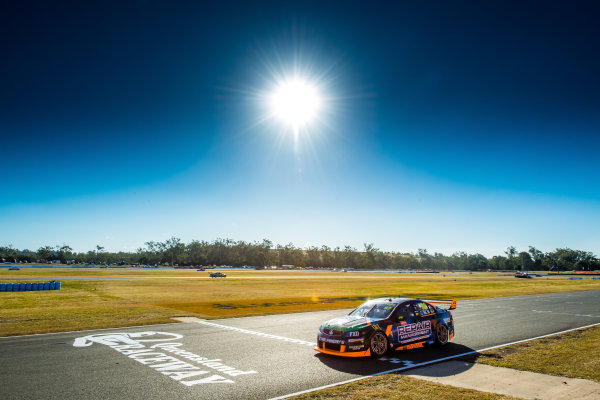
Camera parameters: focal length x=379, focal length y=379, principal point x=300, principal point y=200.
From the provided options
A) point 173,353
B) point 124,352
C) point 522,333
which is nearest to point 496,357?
point 522,333

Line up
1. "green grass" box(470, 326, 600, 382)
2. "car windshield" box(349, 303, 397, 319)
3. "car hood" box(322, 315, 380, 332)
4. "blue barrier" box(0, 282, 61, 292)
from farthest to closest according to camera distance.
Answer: "blue barrier" box(0, 282, 61, 292), "car windshield" box(349, 303, 397, 319), "car hood" box(322, 315, 380, 332), "green grass" box(470, 326, 600, 382)

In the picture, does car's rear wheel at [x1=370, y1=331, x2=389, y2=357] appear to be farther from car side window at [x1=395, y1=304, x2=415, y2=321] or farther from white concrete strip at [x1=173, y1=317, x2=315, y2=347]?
white concrete strip at [x1=173, y1=317, x2=315, y2=347]

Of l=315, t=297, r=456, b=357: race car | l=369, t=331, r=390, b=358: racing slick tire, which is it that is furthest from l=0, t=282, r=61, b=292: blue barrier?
l=369, t=331, r=390, b=358: racing slick tire

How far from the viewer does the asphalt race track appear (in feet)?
29.7

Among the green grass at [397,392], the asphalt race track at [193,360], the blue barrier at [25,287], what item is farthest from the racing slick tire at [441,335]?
the blue barrier at [25,287]

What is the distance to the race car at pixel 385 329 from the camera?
1195 cm

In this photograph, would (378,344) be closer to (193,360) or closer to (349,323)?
(349,323)

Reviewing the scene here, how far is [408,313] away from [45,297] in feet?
100

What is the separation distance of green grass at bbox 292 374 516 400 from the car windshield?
3412 millimetres

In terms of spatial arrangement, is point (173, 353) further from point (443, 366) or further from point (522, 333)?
point (522, 333)

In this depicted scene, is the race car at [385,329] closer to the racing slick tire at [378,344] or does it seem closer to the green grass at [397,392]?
the racing slick tire at [378,344]

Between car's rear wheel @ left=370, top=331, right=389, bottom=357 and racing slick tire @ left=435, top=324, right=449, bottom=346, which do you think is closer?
car's rear wheel @ left=370, top=331, right=389, bottom=357

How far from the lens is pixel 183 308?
1016 inches

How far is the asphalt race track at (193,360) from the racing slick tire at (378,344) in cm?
28
